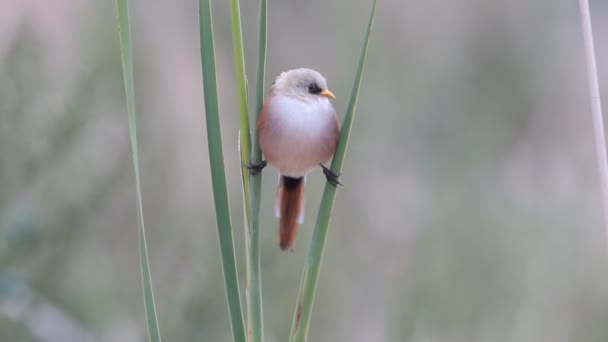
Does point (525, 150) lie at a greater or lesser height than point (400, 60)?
lesser

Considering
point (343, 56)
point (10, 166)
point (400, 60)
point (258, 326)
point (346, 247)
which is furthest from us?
point (400, 60)

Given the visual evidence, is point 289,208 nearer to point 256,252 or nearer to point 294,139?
point 294,139

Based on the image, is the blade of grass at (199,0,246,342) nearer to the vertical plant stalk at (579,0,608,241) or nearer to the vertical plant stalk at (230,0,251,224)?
the vertical plant stalk at (230,0,251,224)

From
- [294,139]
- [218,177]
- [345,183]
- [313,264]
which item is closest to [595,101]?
[313,264]

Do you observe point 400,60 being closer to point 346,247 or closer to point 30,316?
point 346,247

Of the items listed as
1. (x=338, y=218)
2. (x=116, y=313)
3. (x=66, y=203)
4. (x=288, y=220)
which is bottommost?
(x=116, y=313)

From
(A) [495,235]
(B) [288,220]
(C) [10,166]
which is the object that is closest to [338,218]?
(A) [495,235]

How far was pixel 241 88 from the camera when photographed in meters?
1.33

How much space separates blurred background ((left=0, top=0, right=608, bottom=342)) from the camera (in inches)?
127

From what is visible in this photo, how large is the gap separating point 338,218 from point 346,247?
16cm

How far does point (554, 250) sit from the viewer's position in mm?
3656

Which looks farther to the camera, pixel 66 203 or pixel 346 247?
pixel 346 247

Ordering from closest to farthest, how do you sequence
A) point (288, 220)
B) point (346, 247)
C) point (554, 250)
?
point (288, 220)
point (554, 250)
point (346, 247)

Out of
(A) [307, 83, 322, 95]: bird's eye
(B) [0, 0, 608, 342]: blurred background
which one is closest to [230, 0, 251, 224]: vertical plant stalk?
(A) [307, 83, 322, 95]: bird's eye
